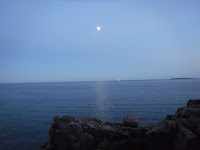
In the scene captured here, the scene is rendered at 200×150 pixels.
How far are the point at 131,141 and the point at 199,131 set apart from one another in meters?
7.42

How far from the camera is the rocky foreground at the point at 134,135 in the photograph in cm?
1537

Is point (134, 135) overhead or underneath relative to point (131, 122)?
underneath

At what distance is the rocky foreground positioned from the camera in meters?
15.4

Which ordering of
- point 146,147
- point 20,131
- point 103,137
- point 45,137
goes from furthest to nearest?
1. point 20,131
2. point 45,137
3. point 103,137
4. point 146,147

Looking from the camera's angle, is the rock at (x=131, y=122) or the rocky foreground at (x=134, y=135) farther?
the rock at (x=131, y=122)

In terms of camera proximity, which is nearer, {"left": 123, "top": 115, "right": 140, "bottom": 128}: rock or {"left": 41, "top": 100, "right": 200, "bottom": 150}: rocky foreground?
{"left": 41, "top": 100, "right": 200, "bottom": 150}: rocky foreground

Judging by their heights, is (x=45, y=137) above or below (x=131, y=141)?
below

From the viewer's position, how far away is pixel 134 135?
20.0 metres

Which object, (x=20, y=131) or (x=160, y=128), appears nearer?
(x=160, y=128)

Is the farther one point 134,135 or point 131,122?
point 131,122

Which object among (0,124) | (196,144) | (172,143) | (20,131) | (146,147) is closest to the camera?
(196,144)

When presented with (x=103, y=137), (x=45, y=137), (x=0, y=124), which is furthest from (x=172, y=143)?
(x=0, y=124)

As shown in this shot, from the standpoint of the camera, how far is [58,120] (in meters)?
25.2

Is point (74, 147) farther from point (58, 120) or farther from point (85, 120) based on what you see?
point (58, 120)
